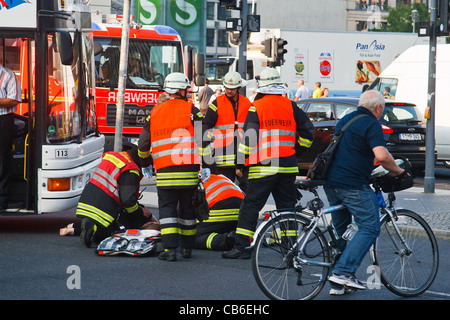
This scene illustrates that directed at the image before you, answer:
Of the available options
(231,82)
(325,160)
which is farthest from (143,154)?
(325,160)

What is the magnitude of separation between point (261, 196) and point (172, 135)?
1.06 m

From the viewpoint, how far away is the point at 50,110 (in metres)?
9.20

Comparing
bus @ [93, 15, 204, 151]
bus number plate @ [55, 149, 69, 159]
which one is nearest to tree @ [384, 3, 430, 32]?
bus @ [93, 15, 204, 151]

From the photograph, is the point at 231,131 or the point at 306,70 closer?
the point at 231,131

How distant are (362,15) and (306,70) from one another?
5611 centimetres

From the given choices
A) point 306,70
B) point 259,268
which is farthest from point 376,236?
point 306,70

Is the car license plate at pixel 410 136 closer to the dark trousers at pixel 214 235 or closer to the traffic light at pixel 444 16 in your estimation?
the traffic light at pixel 444 16

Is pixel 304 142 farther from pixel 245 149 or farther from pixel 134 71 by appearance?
pixel 134 71

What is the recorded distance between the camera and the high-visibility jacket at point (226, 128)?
30.0ft

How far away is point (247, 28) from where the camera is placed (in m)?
17.3

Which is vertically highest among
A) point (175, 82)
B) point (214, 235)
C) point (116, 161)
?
point (175, 82)

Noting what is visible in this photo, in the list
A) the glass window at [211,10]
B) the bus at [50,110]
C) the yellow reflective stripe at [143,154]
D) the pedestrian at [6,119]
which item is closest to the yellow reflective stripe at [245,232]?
the yellow reflective stripe at [143,154]

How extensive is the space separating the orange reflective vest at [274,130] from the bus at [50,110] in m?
2.61
